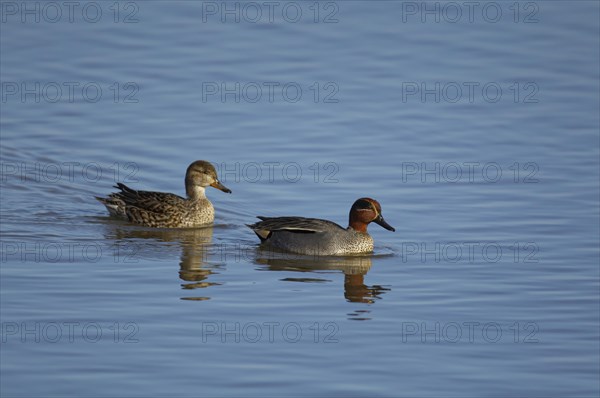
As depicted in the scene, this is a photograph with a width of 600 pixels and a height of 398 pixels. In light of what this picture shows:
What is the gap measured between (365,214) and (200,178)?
110 inches

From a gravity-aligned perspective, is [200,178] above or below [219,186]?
above

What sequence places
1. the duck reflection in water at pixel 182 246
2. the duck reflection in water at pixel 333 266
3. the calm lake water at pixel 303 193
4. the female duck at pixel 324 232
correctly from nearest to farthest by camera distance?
the calm lake water at pixel 303 193 < the duck reflection in water at pixel 333 266 < the duck reflection in water at pixel 182 246 < the female duck at pixel 324 232

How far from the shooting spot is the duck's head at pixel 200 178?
59.5ft

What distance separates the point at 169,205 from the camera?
17500mm

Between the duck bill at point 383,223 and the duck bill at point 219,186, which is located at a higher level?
the duck bill at point 219,186

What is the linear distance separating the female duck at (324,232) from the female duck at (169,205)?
1.43m

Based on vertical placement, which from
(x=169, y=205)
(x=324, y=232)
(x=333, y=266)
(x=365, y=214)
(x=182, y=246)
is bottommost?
(x=333, y=266)

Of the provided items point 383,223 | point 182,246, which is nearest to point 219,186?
point 182,246

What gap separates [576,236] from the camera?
16.4 metres

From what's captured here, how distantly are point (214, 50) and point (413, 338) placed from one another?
1381cm

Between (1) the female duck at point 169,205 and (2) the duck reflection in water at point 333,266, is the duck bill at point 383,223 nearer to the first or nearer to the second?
(2) the duck reflection in water at point 333,266

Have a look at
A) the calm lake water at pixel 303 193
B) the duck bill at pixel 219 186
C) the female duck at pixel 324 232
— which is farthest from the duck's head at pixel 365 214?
the duck bill at pixel 219 186

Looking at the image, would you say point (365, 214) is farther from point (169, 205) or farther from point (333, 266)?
point (169, 205)

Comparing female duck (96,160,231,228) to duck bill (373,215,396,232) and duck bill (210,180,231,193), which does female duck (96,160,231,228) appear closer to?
duck bill (210,180,231,193)
